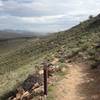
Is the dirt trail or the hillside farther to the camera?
the hillside

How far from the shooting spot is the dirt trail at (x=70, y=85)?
14189 millimetres

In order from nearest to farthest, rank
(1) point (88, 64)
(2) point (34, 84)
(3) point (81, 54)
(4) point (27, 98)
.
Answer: (4) point (27, 98), (2) point (34, 84), (1) point (88, 64), (3) point (81, 54)

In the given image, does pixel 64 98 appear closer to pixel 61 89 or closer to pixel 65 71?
pixel 61 89

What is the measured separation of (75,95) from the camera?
565 inches

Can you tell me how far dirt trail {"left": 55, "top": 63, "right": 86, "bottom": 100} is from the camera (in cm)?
1419

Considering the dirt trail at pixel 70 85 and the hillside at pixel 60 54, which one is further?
the hillside at pixel 60 54

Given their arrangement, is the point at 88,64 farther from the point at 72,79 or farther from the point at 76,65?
the point at 72,79

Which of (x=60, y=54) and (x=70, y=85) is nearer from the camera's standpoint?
(x=70, y=85)

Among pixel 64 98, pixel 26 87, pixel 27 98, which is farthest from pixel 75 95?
pixel 26 87

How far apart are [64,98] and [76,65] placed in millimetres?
7748

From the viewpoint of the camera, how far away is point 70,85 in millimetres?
15977

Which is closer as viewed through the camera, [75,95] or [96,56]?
[75,95]

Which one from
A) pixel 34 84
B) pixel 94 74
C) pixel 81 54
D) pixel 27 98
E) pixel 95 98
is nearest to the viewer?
pixel 95 98

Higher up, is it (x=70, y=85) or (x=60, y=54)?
(x=60, y=54)
